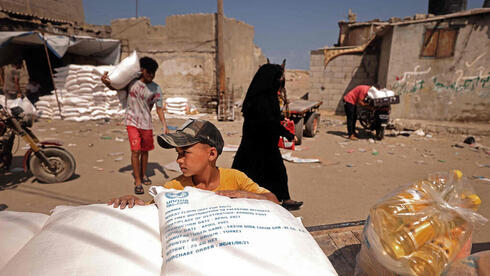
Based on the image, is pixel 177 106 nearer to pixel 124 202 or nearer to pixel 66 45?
pixel 66 45

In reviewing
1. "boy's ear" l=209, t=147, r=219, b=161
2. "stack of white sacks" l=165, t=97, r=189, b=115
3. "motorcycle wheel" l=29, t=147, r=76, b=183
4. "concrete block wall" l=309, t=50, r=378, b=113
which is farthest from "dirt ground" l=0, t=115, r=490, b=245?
"concrete block wall" l=309, t=50, r=378, b=113

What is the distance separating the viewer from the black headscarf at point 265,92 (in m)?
2.49

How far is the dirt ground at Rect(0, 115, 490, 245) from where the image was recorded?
10.3 feet

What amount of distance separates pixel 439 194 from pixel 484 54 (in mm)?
8702

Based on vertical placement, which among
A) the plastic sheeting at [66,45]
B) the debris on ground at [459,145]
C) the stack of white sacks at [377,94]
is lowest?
the debris on ground at [459,145]

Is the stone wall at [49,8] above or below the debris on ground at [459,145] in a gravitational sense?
above

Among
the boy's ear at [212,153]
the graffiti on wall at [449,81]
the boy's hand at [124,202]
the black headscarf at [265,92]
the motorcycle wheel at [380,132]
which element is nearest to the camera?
the boy's hand at [124,202]

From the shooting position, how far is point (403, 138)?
6609 millimetres

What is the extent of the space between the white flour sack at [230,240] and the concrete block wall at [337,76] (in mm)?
10329

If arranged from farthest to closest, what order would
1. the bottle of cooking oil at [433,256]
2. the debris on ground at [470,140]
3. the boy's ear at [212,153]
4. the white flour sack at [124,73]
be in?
the debris on ground at [470,140] → the white flour sack at [124,73] → the boy's ear at [212,153] → the bottle of cooking oil at [433,256]

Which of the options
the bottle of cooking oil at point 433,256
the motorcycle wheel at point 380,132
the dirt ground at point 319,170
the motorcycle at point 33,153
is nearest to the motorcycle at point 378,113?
the motorcycle wheel at point 380,132

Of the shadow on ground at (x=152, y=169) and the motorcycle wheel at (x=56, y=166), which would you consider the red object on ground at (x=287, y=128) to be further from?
the motorcycle wheel at (x=56, y=166)

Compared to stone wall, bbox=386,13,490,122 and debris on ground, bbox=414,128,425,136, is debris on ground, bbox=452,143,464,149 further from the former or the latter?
stone wall, bbox=386,13,490,122

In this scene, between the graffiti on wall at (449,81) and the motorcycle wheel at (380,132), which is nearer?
the motorcycle wheel at (380,132)
